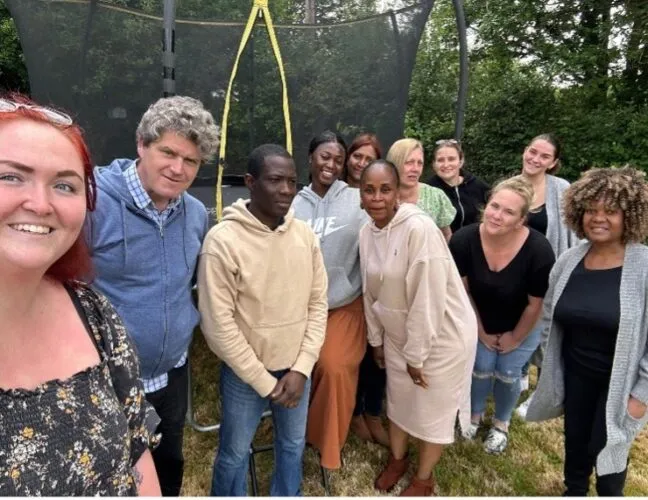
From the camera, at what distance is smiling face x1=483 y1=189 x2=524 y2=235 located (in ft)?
7.60

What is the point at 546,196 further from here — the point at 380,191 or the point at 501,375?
the point at 380,191

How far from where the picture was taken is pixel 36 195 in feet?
2.66

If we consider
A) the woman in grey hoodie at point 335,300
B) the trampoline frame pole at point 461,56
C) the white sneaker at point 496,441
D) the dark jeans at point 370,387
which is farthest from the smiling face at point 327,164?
the trampoline frame pole at point 461,56

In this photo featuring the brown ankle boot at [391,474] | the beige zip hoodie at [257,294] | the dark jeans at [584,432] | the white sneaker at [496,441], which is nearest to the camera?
the beige zip hoodie at [257,294]

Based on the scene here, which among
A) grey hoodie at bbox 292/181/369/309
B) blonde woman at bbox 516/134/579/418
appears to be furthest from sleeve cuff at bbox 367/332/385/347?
A: blonde woman at bbox 516/134/579/418

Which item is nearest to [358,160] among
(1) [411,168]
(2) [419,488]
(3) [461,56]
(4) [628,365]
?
(1) [411,168]

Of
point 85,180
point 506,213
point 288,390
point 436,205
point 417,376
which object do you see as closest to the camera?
point 85,180

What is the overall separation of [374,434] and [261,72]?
3.16 meters

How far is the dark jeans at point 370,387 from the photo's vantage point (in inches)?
99.2

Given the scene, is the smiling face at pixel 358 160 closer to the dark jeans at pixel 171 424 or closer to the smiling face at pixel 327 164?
the smiling face at pixel 327 164

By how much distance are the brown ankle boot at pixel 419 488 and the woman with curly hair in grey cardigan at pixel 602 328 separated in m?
0.63

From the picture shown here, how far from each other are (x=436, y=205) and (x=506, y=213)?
0.52 metres

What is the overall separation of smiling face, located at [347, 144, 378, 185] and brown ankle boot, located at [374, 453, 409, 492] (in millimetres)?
1413

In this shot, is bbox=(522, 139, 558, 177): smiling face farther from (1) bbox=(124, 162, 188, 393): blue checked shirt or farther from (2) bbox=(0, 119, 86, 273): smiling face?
(2) bbox=(0, 119, 86, 273): smiling face
